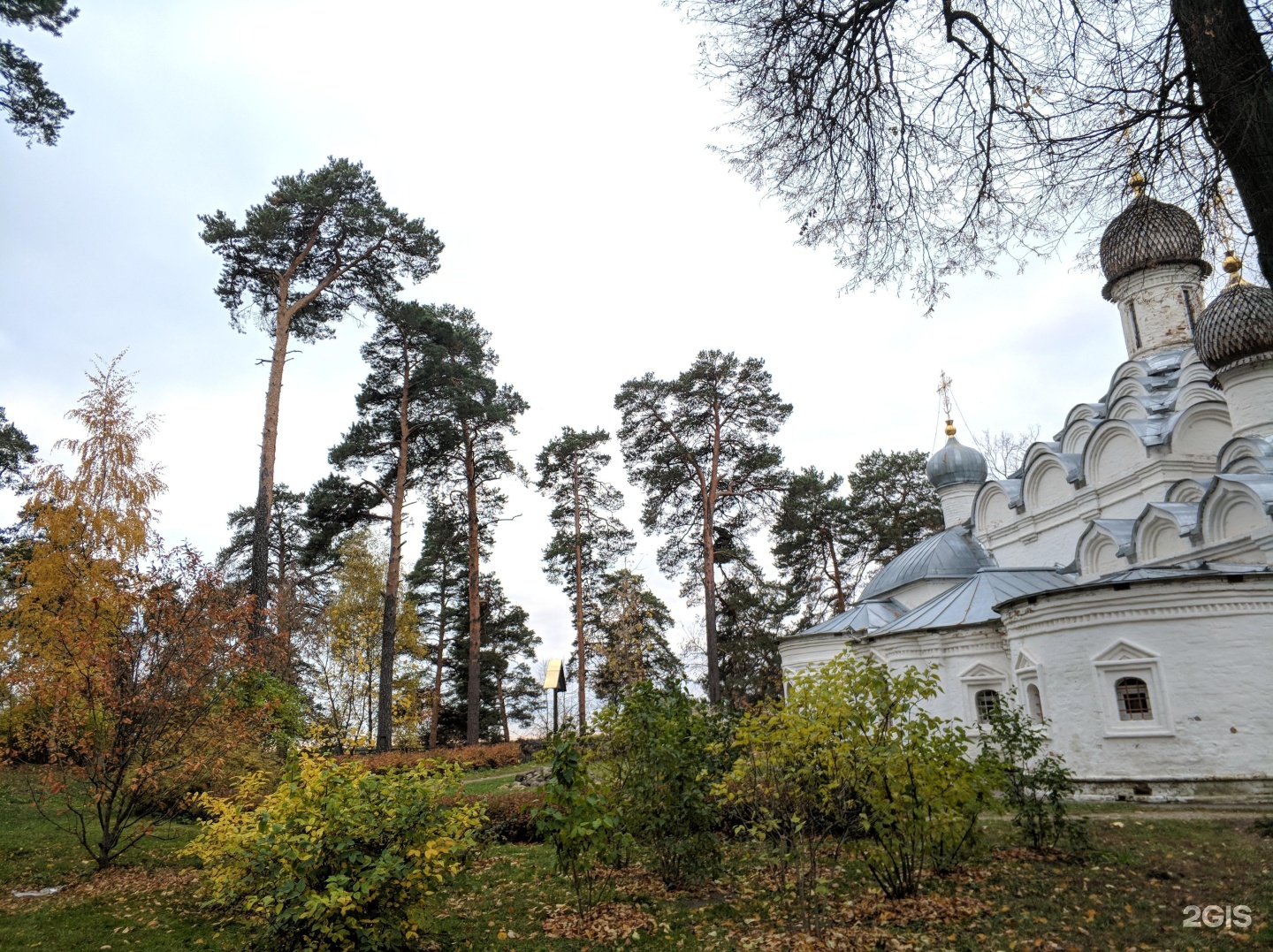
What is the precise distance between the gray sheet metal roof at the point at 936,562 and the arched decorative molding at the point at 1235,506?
7662 mm

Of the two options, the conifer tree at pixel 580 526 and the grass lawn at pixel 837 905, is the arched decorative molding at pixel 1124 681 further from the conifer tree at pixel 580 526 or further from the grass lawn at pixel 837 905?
the conifer tree at pixel 580 526

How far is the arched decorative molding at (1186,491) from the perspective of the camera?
14.3m

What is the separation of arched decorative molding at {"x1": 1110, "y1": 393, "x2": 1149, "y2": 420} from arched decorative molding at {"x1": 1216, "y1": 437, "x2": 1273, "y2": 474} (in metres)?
3.77

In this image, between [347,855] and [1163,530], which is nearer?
[347,855]

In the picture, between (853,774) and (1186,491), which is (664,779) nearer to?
(853,774)

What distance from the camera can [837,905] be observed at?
6.19 metres

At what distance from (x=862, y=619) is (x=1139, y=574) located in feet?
25.5

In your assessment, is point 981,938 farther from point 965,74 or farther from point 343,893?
point 965,74

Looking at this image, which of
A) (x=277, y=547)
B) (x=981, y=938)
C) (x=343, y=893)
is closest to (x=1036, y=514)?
(x=981, y=938)

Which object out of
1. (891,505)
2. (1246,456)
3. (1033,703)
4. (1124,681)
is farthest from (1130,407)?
(891,505)

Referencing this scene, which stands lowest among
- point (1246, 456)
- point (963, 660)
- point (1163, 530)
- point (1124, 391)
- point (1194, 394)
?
point (963, 660)

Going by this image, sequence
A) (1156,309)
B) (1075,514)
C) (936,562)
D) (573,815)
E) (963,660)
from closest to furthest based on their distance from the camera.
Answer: (573,815)
(963,660)
(1075,514)
(1156,309)
(936,562)

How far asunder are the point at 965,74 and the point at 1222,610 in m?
9.69

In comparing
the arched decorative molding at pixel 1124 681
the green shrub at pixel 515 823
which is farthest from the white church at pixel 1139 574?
the green shrub at pixel 515 823
